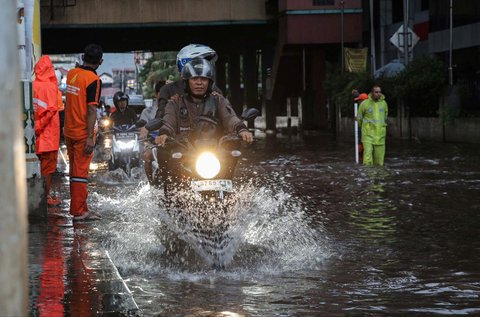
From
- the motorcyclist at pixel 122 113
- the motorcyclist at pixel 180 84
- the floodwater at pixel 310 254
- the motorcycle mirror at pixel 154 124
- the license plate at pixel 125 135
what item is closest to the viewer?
the floodwater at pixel 310 254

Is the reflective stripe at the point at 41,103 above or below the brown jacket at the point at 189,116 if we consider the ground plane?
above

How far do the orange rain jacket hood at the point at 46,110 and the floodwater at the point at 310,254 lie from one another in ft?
3.46

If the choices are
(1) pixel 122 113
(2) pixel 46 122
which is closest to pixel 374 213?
(2) pixel 46 122

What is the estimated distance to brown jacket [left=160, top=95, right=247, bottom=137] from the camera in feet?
27.1

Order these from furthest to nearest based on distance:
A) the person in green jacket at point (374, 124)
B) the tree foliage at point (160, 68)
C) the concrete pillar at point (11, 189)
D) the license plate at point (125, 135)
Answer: the tree foliage at point (160, 68) → the person in green jacket at point (374, 124) → the license plate at point (125, 135) → the concrete pillar at point (11, 189)

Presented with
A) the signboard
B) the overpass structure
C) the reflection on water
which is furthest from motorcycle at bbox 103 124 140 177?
the overpass structure

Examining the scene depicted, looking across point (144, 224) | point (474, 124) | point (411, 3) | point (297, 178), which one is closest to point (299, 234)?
point (144, 224)

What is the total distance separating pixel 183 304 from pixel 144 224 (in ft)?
12.7

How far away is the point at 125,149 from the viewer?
59.7 feet

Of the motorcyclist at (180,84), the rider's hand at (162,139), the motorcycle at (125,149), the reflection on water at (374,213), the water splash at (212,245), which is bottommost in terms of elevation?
the reflection on water at (374,213)

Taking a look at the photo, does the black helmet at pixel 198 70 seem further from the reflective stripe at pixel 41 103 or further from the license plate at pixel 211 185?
the reflective stripe at pixel 41 103

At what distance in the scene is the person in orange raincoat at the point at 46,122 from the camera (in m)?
11.5

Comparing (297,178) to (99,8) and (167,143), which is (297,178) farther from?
(99,8)

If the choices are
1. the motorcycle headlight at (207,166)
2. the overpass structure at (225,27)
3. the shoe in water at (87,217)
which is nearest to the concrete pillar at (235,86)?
the overpass structure at (225,27)
